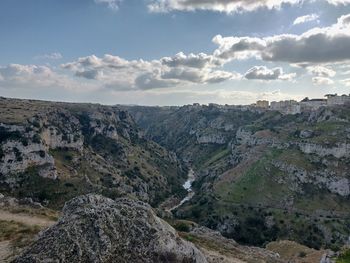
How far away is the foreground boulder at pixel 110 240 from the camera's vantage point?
26.9 m

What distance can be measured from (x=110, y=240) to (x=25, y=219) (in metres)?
27.8

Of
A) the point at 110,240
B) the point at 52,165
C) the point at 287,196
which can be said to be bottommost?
the point at 287,196

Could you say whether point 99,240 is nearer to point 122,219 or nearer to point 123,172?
point 122,219

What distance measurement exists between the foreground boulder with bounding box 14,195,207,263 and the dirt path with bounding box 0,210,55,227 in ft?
69.6

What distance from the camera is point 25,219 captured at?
5225 centimetres

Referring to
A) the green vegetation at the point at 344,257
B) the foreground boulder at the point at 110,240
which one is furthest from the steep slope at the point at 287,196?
the foreground boulder at the point at 110,240

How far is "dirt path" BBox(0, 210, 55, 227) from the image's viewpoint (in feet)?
164

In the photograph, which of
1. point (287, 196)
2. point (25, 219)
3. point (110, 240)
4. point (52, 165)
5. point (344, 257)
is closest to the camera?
point (110, 240)

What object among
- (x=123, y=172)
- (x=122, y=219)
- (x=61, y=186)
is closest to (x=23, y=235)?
(x=122, y=219)

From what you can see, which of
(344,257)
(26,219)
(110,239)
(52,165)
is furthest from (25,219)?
(52,165)

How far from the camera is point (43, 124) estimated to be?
539ft

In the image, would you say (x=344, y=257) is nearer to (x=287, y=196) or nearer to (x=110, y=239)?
(x=110, y=239)

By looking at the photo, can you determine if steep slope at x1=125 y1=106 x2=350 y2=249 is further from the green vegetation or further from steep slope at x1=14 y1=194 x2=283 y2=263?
steep slope at x1=14 y1=194 x2=283 y2=263

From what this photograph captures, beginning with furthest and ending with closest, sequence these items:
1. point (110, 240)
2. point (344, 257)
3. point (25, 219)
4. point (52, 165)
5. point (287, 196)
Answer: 1. point (287, 196)
2. point (52, 165)
3. point (25, 219)
4. point (344, 257)
5. point (110, 240)
